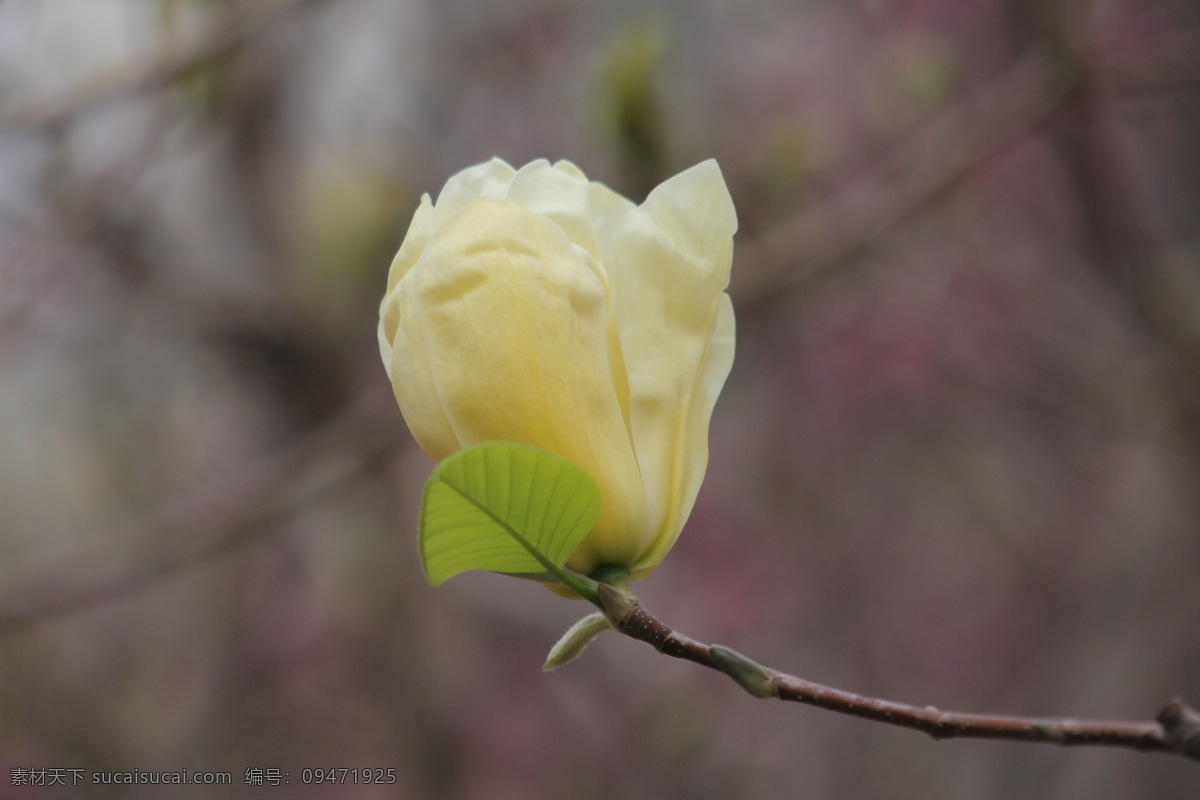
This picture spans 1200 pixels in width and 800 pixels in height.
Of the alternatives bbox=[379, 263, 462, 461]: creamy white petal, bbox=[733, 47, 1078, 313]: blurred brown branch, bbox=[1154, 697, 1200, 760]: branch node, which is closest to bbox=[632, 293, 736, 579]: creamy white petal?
bbox=[379, 263, 462, 461]: creamy white petal

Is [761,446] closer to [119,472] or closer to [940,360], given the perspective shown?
[940,360]

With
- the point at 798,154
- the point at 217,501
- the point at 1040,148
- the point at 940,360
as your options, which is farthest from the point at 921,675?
the point at 217,501

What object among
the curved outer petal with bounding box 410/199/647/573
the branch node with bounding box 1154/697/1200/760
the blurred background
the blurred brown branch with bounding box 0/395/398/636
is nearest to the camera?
the branch node with bounding box 1154/697/1200/760

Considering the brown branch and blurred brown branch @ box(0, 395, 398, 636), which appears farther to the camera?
blurred brown branch @ box(0, 395, 398, 636)

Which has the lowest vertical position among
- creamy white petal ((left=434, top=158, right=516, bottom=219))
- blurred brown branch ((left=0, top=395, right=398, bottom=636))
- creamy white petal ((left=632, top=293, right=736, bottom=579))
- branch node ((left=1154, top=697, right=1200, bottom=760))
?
branch node ((left=1154, top=697, right=1200, bottom=760))

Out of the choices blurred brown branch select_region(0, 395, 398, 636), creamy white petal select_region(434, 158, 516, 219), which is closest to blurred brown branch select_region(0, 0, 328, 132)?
blurred brown branch select_region(0, 395, 398, 636)

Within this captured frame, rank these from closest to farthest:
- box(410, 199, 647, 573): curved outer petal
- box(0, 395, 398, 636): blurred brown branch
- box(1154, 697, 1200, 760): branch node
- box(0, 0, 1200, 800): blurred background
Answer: box(1154, 697, 1200, 760): branch node < box(410, 199, 647, 573): curved outer petal < box(0, 395, 398, 636): blurred brown branch < box(0, 0, 1200, 800): blurred background

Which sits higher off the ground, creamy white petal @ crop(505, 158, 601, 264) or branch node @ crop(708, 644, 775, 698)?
creamy white petal @ crop(505, 158, 601, 264)

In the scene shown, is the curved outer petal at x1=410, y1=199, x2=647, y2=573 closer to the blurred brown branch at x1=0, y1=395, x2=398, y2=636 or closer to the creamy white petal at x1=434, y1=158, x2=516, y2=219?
the creamy white petal at x1=434, y1=158, x2=516, y2=219
